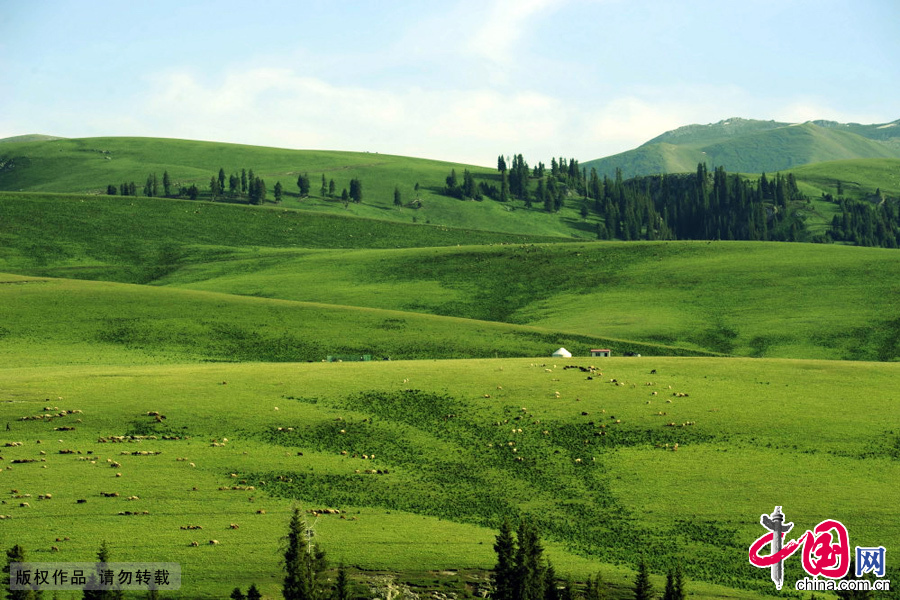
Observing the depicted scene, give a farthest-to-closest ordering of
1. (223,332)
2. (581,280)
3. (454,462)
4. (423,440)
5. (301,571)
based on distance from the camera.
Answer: (581,280), (223,332), (423,440), (454,462), (301,571)

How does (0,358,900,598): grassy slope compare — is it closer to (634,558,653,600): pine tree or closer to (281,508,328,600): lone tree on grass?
(281,508,328,600): lone tree on grass

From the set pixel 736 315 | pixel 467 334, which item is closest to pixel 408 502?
pixel 467 334

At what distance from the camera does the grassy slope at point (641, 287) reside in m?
113

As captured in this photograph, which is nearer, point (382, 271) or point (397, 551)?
point (397, 551)

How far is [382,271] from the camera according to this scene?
518 feet

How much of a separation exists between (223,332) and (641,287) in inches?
2515

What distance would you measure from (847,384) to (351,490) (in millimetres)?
39729

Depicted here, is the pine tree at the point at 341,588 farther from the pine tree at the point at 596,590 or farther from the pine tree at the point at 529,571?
the pine tree at the point at 596,590

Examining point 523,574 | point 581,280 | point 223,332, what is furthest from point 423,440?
point 581,280

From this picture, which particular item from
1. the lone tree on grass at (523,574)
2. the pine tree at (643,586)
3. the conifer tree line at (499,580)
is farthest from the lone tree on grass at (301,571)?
the pine tree at (643,586)

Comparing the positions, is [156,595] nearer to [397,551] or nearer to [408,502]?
[397,551]

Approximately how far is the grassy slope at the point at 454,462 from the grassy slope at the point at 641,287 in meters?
35.9

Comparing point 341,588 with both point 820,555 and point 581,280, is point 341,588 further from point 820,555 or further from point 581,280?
point 581,280

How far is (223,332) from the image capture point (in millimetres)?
101250
